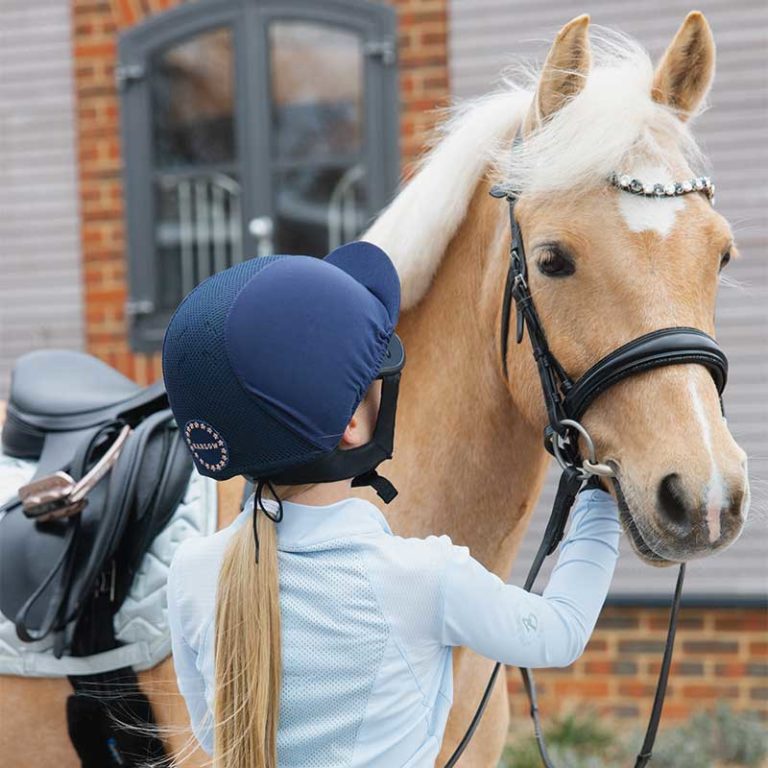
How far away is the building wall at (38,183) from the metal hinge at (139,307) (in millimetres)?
263

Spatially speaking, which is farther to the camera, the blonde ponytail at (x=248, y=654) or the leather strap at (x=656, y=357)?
the leather strap at (x=656, y=357)

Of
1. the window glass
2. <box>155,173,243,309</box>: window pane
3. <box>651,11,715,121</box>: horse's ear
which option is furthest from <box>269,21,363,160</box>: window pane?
<box>651,11,715,121</box>: horse's ear

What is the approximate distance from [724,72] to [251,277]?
3477 millimetres

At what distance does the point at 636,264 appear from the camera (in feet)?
5.00

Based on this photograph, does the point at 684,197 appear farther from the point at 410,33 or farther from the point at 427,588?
the point at 410,33

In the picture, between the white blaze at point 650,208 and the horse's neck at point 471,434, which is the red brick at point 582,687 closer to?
the horse's neck at point 471,434

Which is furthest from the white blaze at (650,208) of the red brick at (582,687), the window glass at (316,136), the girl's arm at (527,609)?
the red brick at (582,687)

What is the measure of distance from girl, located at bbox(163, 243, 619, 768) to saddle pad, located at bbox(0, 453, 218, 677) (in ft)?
1.93

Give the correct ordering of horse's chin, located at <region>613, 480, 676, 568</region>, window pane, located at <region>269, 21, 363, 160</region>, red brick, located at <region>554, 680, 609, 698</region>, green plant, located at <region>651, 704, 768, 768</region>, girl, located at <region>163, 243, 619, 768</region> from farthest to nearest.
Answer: window pane, located at <region>269, 21, 363, 160</region> < red brick, located at <region>554, 680, 609, 698</region> < green plant, located at <region>651, 704, 768, 768</region> < horse's chin, located at <region>613, 480, 676, 568</region> < girl, located at <region>163, 243, 619, 768</region>

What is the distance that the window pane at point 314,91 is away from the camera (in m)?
4.46

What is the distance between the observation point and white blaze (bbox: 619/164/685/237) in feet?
5.07

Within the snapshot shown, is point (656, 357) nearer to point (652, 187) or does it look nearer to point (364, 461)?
point (652, 187)

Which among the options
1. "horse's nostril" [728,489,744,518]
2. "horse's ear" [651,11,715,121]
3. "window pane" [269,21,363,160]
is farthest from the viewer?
"window pane" [269,21,363,160]

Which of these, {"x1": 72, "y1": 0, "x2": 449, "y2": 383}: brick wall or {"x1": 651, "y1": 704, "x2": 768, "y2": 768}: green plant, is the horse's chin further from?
{"x1": 72, "y1": 0, "x2": 449, "y2": 383}: brick wall
